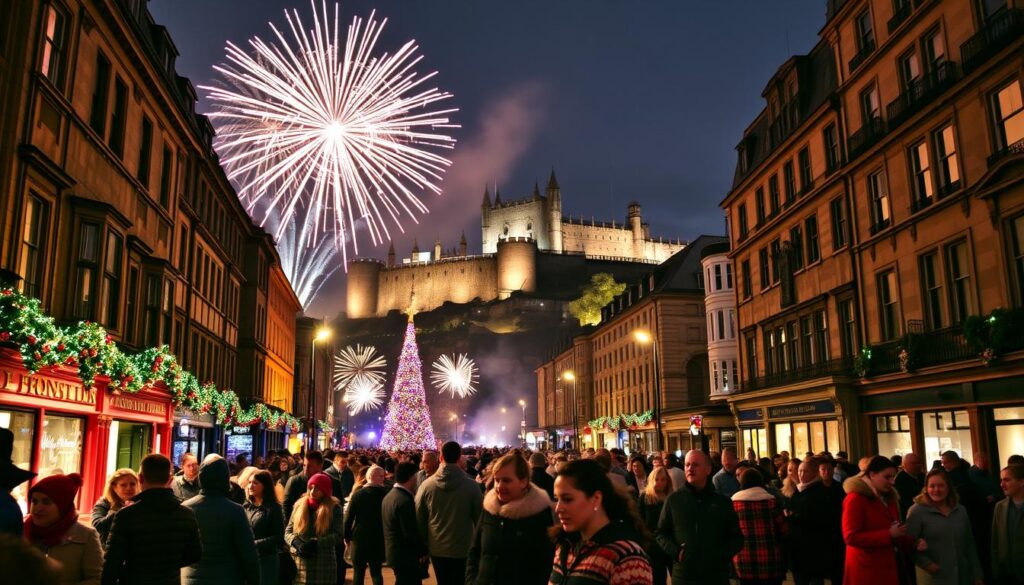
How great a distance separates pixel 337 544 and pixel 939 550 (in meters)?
5.97

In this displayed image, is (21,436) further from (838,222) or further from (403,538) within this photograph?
(838,222)

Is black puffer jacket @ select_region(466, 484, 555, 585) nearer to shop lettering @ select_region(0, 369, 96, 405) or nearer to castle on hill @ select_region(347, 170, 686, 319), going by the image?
shop lettering @ select_region(0, 369, 96, 405)

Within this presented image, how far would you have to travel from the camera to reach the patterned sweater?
3.36 m

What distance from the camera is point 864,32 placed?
A: 24156 millimetres

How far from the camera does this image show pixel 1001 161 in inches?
650

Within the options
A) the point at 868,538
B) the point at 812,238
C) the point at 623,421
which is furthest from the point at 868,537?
the point at 623,421

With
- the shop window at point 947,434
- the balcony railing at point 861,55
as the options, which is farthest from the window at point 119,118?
the balcony railing at point 861,55

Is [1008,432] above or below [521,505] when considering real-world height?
above

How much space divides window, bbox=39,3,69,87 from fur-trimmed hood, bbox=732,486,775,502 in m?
13.1

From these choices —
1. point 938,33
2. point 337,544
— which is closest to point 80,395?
point 337,544

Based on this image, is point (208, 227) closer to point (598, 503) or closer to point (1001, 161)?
point (1001, 161)

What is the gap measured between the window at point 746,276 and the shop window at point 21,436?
1076 inches

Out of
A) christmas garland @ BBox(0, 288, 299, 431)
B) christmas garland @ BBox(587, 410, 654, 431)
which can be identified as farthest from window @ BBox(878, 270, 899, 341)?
christmas garland @ BBox(587, 410, 654, 431)

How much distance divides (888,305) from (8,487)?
2237 centimetres
